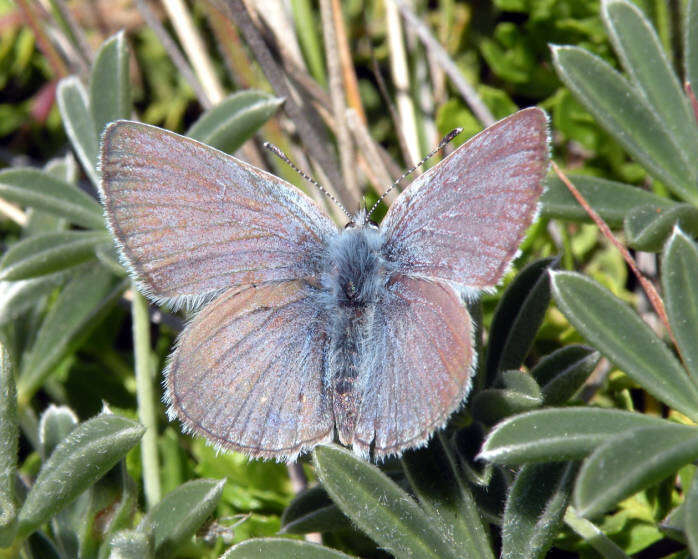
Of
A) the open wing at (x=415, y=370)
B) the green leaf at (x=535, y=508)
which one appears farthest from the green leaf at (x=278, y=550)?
the green leaf at (x=535, y=508)

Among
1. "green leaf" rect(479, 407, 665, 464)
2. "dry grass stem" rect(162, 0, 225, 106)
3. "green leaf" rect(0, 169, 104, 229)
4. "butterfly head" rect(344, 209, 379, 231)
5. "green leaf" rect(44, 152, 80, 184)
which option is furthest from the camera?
"dry grass stem" rect(162, 0, 225, 106)

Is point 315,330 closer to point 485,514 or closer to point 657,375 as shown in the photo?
point 485,514

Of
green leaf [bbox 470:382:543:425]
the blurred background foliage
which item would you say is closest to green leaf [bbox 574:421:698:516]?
the blurred background foliage

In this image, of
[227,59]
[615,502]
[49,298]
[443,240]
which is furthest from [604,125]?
[49,298]

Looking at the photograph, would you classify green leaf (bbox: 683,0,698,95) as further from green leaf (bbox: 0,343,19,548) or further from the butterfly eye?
green leaf (bbox: 0,343,19,548)

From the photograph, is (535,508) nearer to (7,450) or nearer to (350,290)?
(350,290)

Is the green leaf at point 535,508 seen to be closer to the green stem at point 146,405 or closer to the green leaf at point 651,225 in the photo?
the green leaf at point 651,225
